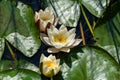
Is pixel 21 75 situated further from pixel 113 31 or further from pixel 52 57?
pixel 113 31

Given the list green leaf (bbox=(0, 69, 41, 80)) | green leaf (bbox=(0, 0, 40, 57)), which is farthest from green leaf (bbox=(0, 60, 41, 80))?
green leaf (bbox=(0, 0, 40, 57))

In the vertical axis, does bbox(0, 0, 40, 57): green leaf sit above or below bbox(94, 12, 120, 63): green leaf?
above

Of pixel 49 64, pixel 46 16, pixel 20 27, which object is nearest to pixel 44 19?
pixel 46 16

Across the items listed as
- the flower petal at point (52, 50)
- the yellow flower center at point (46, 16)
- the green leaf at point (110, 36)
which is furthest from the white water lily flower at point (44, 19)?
the green leaf at point (110, 36)

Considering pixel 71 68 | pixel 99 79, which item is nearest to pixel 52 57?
pixel 71 68

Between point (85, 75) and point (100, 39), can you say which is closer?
point (85, 75)

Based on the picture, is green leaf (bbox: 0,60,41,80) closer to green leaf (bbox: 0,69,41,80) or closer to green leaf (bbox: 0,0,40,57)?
green leaf (bbox: 0,69,41,80)
